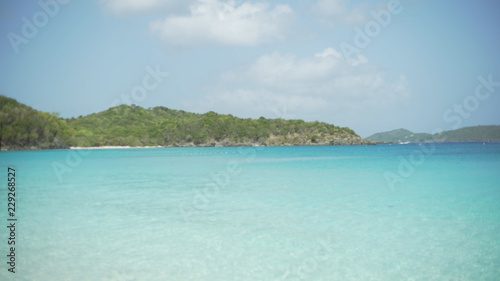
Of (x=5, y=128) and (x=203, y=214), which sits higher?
(x=5, y=128)

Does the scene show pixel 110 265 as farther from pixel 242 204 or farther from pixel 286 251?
pixel 242 204

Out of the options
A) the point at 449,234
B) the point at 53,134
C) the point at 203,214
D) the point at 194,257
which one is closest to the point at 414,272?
the point at 449,234

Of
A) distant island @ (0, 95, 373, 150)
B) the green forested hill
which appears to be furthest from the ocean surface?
distant island @ (0, 95, 373, 150)

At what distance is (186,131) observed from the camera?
5094 inches

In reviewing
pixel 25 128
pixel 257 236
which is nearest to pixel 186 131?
pixel 25 128

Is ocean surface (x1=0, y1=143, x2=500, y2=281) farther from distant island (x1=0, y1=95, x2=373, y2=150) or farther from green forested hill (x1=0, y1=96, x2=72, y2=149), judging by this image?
distant island (x1=0, y1=95, x2=373, y2=150)

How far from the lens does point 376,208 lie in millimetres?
10914

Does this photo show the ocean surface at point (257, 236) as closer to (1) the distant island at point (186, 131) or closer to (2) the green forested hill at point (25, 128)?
(2) the green forested hill at point (25, 128)

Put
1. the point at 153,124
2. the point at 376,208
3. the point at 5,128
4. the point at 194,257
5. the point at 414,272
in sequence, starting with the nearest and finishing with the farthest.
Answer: the point at 414,272 < the point at 194,257 < the point at 376,208 < the point at 5,128 < the point at 153,124

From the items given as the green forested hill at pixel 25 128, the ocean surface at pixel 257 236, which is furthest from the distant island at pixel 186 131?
the ocean surface at pixel 257 236

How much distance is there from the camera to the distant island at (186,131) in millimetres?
111825

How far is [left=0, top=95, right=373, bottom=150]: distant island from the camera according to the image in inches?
4403

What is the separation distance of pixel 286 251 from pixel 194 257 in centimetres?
178

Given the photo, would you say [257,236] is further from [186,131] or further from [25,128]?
[186,131]
